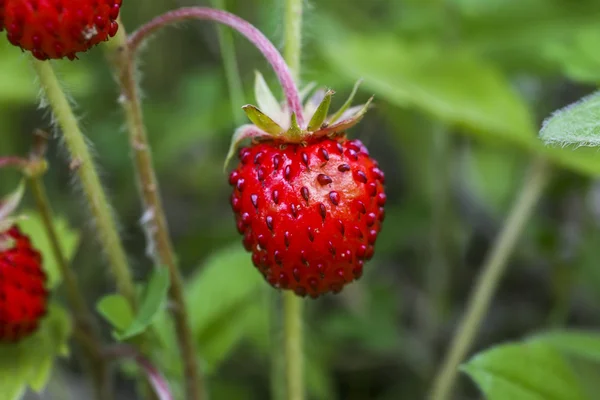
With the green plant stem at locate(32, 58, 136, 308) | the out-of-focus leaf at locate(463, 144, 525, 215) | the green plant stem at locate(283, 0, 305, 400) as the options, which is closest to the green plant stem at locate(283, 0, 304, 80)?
the green plant stem at locate(283, 0, 305, 400)

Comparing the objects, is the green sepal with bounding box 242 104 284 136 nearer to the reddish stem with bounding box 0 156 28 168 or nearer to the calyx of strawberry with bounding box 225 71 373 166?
the calyx of strawberry with bounding box 225 71 373 166

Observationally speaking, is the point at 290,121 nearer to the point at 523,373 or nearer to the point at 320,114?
the point at 320,114

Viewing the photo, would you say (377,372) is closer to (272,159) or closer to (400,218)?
(400,218)

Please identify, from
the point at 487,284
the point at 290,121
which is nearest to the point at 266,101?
the point at 290,121

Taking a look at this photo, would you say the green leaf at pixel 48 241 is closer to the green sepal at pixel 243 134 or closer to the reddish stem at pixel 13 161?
the reddish stem at pixel 13 161

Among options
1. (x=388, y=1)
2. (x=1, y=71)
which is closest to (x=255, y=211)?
(x=1, y=71)

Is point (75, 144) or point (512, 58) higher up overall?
point (512, 58)

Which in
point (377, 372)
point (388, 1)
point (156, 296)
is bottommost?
point (377, 372)
